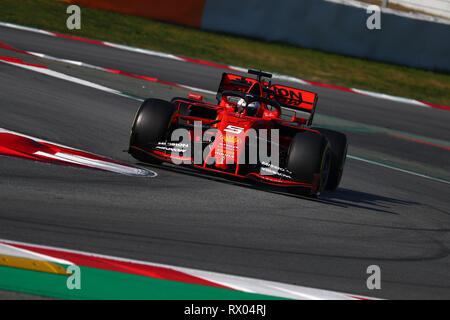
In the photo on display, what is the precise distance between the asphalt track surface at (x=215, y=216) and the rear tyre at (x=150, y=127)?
0.28 metres

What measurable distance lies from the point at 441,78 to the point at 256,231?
14.7 metres

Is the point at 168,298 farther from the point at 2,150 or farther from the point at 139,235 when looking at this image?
the point at 2,150

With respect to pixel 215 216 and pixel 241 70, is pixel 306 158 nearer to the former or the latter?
pixel 215 216

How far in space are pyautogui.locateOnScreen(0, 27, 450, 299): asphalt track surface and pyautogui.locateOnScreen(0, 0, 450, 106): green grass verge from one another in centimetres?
704

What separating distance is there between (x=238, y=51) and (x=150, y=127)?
11527 millimetres

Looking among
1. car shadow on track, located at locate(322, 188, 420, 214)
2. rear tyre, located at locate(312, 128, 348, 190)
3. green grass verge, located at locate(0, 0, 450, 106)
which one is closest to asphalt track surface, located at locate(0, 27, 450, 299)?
car shadow on track, located at locate(322, 188, 420, 214)

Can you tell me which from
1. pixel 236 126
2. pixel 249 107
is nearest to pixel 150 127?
pixel 236 126

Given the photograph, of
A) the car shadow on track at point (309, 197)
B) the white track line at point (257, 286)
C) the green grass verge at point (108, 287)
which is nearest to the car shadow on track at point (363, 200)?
the car shadow on track at point (309, 197)

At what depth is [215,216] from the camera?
6.69m

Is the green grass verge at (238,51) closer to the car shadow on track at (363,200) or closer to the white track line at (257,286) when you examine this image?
the car shadow on track at (363,200)

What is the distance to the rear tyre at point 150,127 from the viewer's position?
27.0 ft

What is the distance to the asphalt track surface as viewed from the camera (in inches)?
217

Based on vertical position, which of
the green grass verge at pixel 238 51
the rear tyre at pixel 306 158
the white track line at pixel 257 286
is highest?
the green grass verge at pixel 238 51

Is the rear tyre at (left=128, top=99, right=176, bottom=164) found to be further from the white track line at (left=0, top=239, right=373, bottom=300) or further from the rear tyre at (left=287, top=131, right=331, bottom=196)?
the white track line at (left=0, top=239, right=373, bottom=300)
